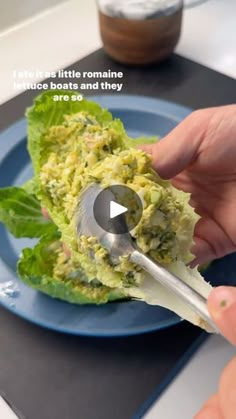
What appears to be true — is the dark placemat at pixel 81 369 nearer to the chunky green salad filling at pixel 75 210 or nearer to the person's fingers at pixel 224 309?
the chunky green salad filling at pixel 75 210

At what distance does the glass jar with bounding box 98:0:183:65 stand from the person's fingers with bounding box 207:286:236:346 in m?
0.74

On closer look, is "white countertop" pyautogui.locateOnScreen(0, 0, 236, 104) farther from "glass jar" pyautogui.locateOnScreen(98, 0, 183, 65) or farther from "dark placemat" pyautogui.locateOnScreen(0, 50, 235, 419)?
"dark placemat" pyautogui.locateOnScreen(0, 50, 235, 419)

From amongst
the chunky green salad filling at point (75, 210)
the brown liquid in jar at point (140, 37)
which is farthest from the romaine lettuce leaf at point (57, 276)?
the brown liquid in jar at point (140, 37)

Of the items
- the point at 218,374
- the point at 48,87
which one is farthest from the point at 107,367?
the point at 48,87

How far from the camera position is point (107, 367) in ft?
2.16

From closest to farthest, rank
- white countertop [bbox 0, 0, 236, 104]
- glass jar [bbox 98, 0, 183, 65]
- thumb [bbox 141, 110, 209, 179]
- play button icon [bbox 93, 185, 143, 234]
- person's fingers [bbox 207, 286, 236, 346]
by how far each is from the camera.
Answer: person's fingers [bbox 207, 286, 236, 346] → play button icon [bbox 93, 185, 143, 234] → thumb [bbox 141, 110, 209, 179] → glass jar [bbox 98, 0, 183, 65] → white countertop [bbox 0, 0, 236, 104]

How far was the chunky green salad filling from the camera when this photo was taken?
606 millimetres

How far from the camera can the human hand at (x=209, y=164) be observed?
72cm

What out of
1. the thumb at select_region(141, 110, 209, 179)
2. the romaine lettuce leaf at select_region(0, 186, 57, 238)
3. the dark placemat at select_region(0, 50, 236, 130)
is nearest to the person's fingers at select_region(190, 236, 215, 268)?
the thumb at select_region(141, 110, 209, 179)

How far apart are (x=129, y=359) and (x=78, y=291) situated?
109 millimetres

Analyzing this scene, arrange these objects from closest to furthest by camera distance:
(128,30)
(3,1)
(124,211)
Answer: (124,211), (128,30), (3,1)

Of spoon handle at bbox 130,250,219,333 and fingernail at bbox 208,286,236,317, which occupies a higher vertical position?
fingernail at bbox 208,286,236,317

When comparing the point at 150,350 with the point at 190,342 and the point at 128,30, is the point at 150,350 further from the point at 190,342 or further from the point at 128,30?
the point at 128,30

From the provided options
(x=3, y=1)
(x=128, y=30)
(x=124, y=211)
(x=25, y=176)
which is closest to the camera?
(x=124, y=211)
